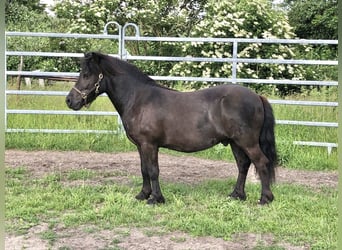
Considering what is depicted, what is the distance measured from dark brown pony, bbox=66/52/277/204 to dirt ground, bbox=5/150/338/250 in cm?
86

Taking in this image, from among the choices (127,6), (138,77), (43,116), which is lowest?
(43,116)

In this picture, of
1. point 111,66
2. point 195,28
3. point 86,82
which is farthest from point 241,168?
point 195,28

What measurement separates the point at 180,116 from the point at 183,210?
2.97 ft

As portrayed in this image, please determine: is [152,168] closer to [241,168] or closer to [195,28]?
[241,168]

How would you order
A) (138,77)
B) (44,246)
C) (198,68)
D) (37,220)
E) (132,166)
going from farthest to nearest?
(198,68)
(132,166)
(138,77)
(37,220)
(44,246)

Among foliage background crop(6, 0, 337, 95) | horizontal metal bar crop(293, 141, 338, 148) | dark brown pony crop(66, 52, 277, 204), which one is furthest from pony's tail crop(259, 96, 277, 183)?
foliage background crop(6, 0, 337, 95)

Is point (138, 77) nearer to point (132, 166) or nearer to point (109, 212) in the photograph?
point (109, 212)

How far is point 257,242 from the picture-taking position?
3.36m

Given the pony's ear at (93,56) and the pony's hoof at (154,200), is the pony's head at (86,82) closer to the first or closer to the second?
the pony's ear at (93,56)

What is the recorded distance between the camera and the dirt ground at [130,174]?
3.30 metres

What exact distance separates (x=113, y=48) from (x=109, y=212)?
29.4 feet

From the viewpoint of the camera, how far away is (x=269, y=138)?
4262mm

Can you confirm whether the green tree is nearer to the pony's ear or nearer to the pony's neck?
the pony's neck

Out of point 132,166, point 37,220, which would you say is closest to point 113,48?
point 132,166
